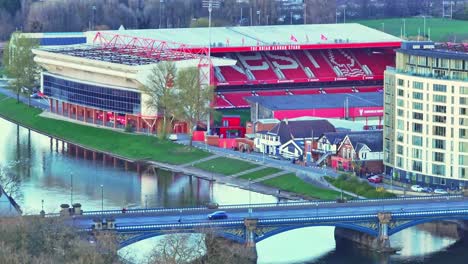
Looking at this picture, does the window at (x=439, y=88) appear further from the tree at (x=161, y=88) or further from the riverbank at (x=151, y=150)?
the tree at (x=161, y=88)

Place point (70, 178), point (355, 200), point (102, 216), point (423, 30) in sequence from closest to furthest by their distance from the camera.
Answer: point (102, 216), point (355, 200), point (70, 178), point (423, 30)

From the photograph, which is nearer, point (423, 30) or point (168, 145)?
point (168, 145)

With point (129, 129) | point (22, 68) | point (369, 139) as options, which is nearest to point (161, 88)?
point (129, 129)

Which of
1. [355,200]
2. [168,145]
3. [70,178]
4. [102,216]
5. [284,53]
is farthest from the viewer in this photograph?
[284,53]

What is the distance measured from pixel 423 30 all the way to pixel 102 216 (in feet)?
216

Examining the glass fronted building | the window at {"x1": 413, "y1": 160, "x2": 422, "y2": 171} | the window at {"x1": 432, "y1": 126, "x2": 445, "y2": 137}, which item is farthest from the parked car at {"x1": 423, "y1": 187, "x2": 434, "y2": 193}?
the glass fronted building

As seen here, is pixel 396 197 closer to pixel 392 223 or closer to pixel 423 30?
pixel 392 223

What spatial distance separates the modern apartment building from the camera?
68.2 meters

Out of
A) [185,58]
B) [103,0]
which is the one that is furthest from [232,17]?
[185,58]

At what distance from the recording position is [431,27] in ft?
414

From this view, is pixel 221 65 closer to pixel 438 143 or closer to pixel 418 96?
pixel 418 96

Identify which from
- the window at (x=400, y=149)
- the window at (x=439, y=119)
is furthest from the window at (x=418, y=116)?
the window at (x=400, y=149)

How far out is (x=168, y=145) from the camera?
270 feet

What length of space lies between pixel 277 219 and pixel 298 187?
11.9 meters
